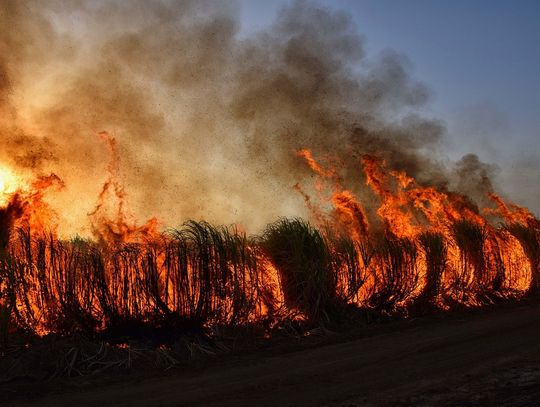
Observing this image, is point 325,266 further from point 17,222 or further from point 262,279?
point 17,222

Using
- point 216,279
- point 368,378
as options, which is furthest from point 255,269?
point 368,378

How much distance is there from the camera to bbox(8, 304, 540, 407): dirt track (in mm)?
5324

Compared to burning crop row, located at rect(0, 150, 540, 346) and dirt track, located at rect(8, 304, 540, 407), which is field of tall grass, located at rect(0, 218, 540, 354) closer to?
burning crop row, located at rect(0, 150, 540, 346)

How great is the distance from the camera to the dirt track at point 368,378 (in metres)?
5.32

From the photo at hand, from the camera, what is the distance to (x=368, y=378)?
19.8ft

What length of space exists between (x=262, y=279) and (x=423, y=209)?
6136 millimetres

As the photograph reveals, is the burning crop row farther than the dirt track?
Yes

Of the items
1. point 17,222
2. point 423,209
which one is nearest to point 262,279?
point 17,222

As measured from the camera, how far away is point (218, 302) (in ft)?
28.2

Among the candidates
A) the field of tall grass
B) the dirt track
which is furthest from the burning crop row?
the dirt track

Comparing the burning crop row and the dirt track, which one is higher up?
the burning crop row

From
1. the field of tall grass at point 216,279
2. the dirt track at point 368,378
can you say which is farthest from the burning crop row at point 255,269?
the dirt track at point 368,378

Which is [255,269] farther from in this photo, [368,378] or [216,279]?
[368,378]

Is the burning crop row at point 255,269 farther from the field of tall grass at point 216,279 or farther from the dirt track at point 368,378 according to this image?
the dirt track at point 368,378
